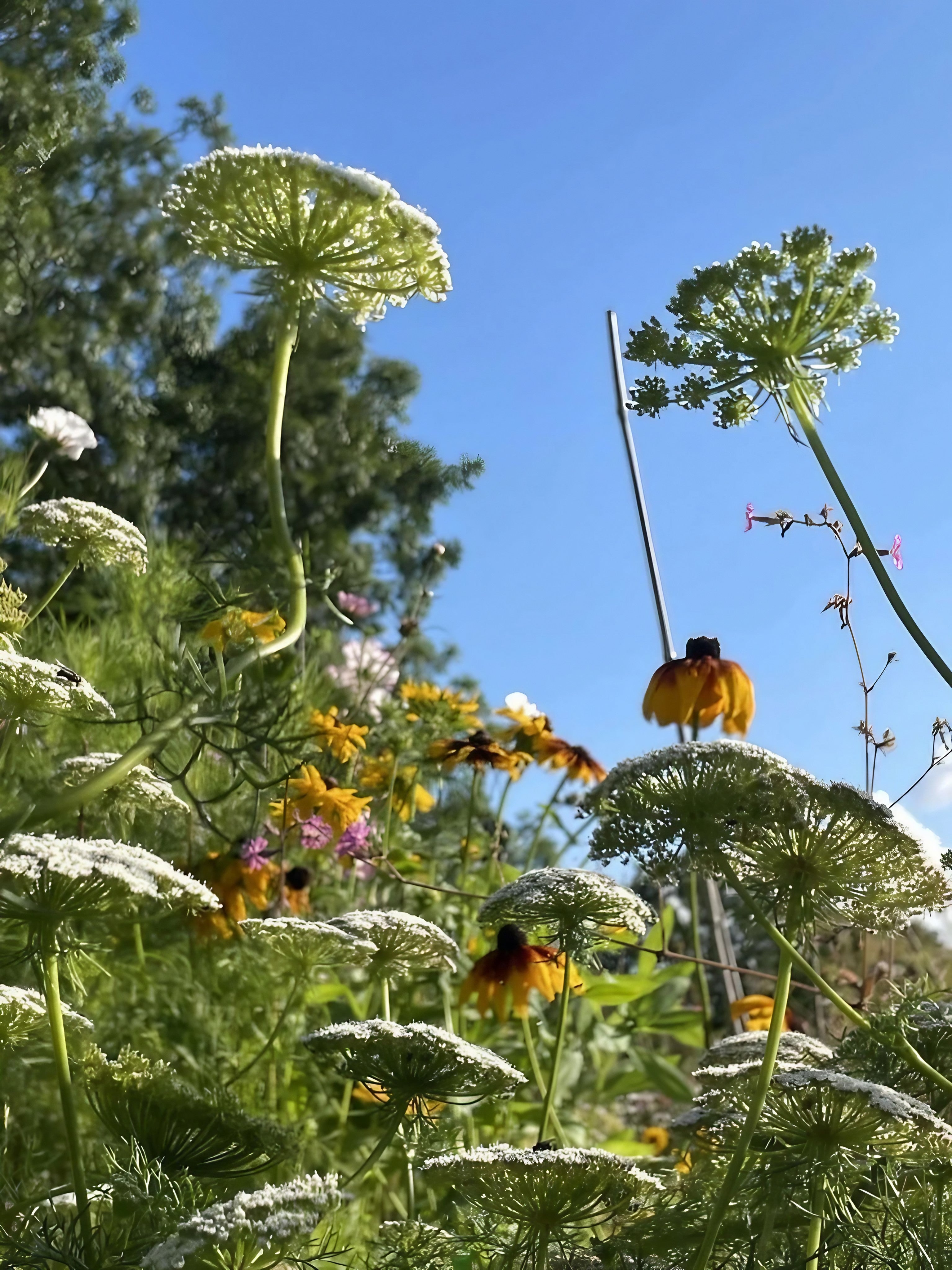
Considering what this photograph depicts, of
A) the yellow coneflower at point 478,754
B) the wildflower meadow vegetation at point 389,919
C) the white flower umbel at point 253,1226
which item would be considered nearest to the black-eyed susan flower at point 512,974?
the wildflower meadow vegetation at point 389,919

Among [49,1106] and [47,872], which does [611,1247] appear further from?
[49,1106]

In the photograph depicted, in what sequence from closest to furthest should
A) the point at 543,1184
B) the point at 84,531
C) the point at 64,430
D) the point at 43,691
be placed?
the point at 543,1184
the point at 43,691
the point at 84,531
the point at 64,430

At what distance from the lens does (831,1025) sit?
7.06 feet

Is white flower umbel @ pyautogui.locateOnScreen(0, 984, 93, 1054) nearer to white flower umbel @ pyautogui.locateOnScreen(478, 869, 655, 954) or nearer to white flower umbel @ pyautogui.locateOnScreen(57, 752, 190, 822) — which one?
white flower umbel @ pyautogui.locateOnScreen(57, 752, 190, 822)

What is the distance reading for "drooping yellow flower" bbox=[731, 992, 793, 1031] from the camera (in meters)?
2.12

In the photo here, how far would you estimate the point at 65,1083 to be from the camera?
0.89 meters

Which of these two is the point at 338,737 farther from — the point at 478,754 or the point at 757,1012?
the point at 757,1012

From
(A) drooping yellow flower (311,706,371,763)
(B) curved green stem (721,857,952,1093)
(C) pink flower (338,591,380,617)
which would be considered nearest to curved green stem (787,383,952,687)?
(B) curved green stem (721,857,952,1093)

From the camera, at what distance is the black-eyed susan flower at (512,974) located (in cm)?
171

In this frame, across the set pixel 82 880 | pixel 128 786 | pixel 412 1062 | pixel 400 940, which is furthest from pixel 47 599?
pixel 412 1062

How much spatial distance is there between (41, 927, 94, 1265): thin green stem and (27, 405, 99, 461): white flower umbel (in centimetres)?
120

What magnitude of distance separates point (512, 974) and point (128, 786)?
27.5 inches

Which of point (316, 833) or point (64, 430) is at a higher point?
point (64, 430)

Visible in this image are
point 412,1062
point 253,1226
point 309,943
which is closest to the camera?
point 253,1226
